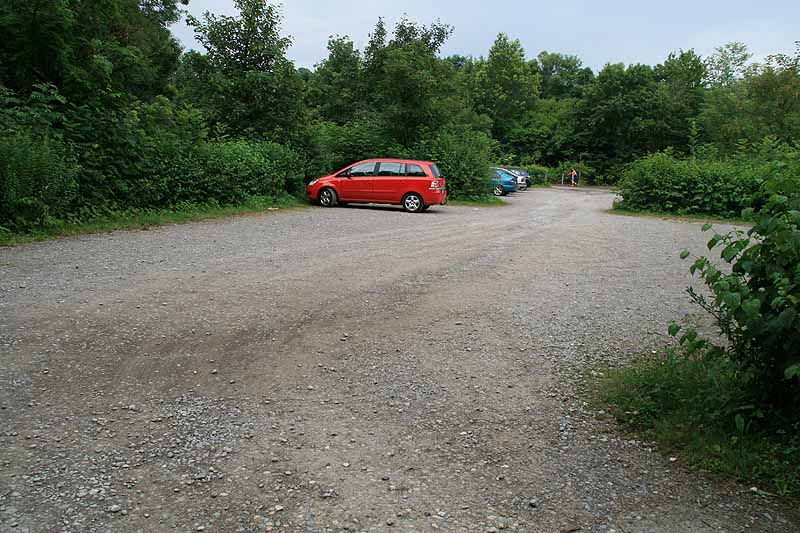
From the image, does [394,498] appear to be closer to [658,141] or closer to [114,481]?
[114,481]

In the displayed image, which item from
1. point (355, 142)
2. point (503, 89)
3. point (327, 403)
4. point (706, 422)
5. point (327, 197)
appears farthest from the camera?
point (503, 89)

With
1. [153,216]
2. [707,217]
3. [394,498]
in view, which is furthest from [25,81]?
[707,217]

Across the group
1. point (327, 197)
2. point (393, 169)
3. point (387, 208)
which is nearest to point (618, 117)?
point (387, 208)

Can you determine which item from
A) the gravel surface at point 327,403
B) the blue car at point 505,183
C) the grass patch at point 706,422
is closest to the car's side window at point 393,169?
the gravel surface at point 327,403

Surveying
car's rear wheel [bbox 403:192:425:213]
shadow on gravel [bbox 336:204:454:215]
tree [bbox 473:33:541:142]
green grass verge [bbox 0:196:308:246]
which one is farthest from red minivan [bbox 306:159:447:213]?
tree [bbox 473:33:541:142]

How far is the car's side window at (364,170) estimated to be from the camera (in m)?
20.4

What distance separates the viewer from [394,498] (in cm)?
314

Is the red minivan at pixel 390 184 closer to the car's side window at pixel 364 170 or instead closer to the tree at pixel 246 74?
the car's side window at pixel 364 170

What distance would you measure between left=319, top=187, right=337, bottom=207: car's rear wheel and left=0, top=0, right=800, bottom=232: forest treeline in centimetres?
127

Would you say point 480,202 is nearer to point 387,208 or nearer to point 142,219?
point 387,208

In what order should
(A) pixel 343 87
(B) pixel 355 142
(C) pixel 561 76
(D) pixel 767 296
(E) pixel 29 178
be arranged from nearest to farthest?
(D) pixel 767 296 → (E) pixel 29 178 → (B) pixel 355 142 → (A) pixel 343 87 → (C) pixel 561 76

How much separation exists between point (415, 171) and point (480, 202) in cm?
620

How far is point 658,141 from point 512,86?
55.0 feet

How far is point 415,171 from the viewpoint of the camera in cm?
2020
